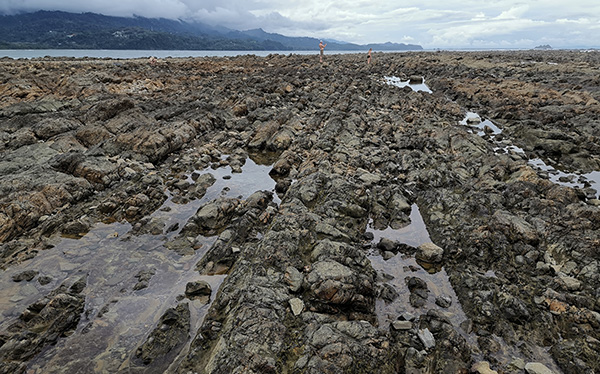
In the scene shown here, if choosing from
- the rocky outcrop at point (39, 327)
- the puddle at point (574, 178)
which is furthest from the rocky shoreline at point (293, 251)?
the puddle at point (574, 178)

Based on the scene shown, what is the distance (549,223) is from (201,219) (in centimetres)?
1181

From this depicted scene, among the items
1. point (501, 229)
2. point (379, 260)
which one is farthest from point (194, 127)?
point (501, 229)

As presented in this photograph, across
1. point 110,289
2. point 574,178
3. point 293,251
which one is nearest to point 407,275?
point 293,251

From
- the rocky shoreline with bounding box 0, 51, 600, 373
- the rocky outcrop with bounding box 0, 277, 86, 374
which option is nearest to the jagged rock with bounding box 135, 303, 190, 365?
the rocky shoreline with bounding box 0, 51, 600, 373

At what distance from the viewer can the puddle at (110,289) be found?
586 centimetres

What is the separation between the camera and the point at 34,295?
7219 mm

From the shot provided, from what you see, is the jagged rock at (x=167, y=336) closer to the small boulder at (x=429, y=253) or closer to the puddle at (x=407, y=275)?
the puddle at (x=407, y=275)

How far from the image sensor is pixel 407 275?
8.24 m

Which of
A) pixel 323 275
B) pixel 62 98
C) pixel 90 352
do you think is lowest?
pixel 90 352

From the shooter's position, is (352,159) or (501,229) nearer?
(501,229)


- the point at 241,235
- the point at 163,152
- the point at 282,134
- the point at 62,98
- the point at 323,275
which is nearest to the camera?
the point at 323,275

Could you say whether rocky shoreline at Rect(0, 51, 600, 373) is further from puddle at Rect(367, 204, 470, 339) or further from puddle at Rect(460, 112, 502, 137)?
puddle at Rect(460, 112, 502, 137)

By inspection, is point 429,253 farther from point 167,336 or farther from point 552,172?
point 552,172

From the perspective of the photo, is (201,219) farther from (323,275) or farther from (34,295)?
(323,275)
